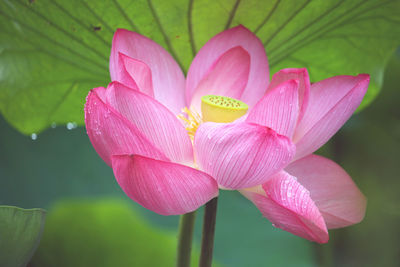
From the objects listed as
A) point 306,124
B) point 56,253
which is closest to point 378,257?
point 56,253

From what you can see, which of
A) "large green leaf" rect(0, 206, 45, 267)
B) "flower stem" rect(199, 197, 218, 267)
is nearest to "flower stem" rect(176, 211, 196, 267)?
"flower stem" rect(199, 197, 218, 267)

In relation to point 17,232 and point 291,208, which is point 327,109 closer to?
point 291,208

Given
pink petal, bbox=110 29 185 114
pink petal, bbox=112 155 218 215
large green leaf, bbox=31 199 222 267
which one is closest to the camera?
pink petal, bbox=112 155 218 215

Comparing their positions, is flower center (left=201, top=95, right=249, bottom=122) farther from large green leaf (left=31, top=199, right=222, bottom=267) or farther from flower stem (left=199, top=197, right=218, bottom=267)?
large green leaf (left=31, top=199, right=222, bottom=267)

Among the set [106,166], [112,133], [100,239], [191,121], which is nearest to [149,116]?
[112,133]

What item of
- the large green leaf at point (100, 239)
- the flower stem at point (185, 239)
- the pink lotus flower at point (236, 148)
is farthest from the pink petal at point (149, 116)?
the large green leaf at point (100, 239)

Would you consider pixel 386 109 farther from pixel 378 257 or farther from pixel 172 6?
pixel 172 6

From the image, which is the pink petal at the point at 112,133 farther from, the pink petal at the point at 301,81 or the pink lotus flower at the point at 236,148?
the pink petal at the point at 301,81
